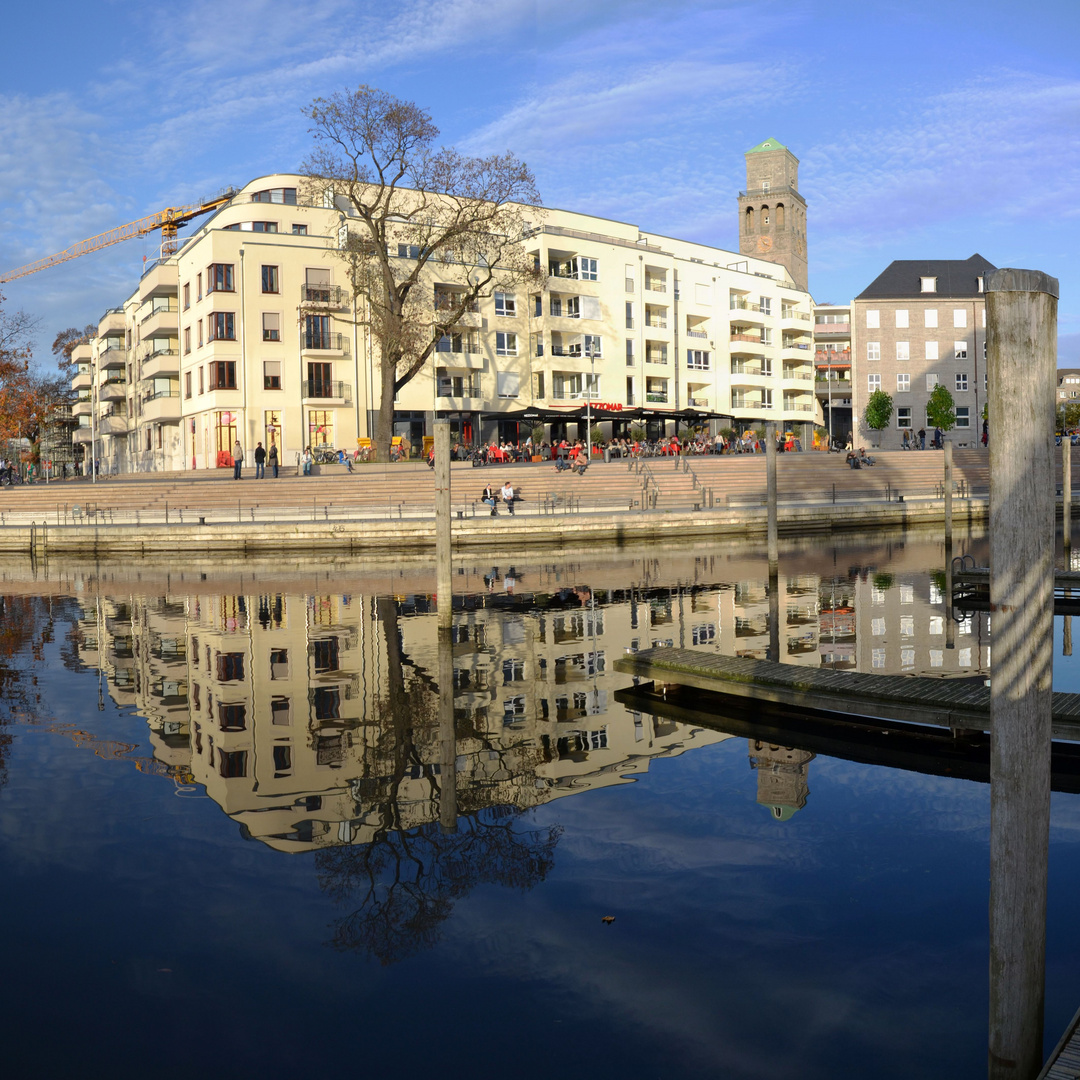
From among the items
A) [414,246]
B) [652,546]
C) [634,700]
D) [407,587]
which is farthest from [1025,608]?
[414,246]

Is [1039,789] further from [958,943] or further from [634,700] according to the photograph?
[634,700]

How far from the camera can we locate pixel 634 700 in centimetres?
1277

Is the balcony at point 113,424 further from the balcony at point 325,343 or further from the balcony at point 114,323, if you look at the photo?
the balcony at point 325,343

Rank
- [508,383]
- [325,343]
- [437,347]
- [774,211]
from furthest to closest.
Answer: [774,211] → [508,383] → [437,347] → [325,343]

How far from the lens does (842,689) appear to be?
1096 cm

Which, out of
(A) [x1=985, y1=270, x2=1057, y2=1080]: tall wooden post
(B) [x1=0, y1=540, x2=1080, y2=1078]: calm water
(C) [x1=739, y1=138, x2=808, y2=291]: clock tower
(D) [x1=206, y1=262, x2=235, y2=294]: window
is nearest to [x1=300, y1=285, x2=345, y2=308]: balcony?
(D) [x1=206, y1=262, x2=235, y2=294]: window

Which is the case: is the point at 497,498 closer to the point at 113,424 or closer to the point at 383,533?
the point at 383,533

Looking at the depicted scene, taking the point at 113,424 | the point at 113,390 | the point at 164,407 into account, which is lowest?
the point at 164,407

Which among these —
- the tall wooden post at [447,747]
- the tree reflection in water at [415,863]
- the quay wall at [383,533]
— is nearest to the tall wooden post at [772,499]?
the quay wall at [383,533]

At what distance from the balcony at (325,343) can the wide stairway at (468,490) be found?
10874mm

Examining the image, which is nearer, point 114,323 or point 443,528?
point 443,528

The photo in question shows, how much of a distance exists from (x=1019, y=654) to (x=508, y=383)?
58.6 meters

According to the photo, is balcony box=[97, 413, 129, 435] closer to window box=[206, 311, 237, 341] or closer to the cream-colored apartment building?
the cream-colored apartment building

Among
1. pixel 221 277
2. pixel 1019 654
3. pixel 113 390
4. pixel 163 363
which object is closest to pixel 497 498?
pixel 221 277
